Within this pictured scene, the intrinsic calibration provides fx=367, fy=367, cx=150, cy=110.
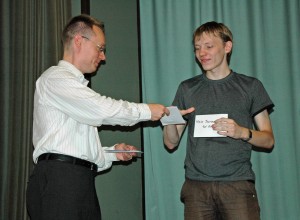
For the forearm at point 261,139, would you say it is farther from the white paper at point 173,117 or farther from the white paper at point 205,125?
the white paper at point 173,117

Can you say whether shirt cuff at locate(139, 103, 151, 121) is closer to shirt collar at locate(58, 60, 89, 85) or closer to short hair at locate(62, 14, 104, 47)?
shirt collar at locate(58, 60, 89, 85)

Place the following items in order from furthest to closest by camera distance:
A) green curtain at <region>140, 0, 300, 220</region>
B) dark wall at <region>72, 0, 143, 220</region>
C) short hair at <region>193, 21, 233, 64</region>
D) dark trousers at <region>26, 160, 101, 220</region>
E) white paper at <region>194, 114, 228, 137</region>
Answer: green curtain at <region>140, 0, 300, 220</region>
dark wall at <region>72, 0, 143, 220</region>
short hair at <region>193, 21, 233, 64</region>
white paper at <region>194, 114, 228, 137</region>
dark trousers at <region>26, 160, 101, 220</region>

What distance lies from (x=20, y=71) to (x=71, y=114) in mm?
899

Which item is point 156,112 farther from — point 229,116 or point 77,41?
point 77,41

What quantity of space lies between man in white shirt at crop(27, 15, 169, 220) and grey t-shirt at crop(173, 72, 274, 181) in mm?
287

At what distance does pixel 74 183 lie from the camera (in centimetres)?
195

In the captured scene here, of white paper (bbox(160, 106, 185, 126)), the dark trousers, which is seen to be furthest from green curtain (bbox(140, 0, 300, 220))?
the dark trousers

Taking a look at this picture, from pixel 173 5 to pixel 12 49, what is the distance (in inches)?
52.4

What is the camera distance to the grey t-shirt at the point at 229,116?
208cm

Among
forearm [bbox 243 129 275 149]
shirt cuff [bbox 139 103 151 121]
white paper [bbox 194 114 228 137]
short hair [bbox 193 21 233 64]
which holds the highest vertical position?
short hair [bbox 193 21 233 64]

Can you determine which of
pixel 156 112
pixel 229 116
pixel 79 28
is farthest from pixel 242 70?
pixel 79 28

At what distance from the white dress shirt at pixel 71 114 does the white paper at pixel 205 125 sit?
321 millimetres

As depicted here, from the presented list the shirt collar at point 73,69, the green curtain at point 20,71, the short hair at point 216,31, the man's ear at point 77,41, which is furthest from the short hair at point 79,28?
the short hair at point 216,31

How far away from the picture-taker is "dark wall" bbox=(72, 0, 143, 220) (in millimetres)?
2732
